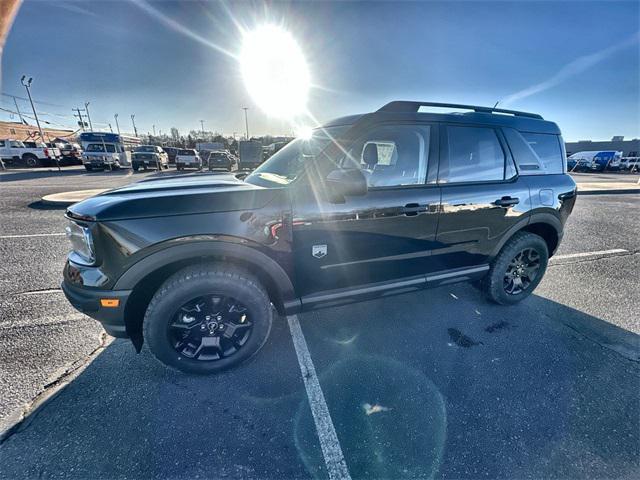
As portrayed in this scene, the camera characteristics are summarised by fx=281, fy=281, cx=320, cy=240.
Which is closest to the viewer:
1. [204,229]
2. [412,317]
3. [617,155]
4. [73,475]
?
[73,475]

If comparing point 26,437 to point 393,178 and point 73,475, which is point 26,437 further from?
point 393,178

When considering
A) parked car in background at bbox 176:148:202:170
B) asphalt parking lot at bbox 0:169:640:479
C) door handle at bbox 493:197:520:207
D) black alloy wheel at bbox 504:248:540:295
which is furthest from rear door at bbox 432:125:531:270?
parked car in background at bbox 176:148:202:170

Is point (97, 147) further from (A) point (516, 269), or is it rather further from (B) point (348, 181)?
(A) point (516, 269)

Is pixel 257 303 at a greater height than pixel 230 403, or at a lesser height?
greater

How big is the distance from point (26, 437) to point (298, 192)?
2.24m

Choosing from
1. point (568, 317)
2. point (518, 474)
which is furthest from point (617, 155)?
point (518, 474)

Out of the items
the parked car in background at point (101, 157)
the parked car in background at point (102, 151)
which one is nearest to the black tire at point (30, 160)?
the parked car in background at point (102, 151)

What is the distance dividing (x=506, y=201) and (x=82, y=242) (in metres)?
3.67

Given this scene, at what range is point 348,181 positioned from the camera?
6.40ft

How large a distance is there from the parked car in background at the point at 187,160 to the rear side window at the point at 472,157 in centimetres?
2237

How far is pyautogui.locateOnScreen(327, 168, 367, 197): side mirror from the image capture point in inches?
77.1

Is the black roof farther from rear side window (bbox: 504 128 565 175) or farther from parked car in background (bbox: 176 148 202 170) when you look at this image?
parked car in background (bbox: 176 148 202 170)

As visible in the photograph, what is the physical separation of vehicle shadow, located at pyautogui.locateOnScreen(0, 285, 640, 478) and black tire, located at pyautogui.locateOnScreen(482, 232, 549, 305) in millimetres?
511

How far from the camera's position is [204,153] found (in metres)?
32.8
